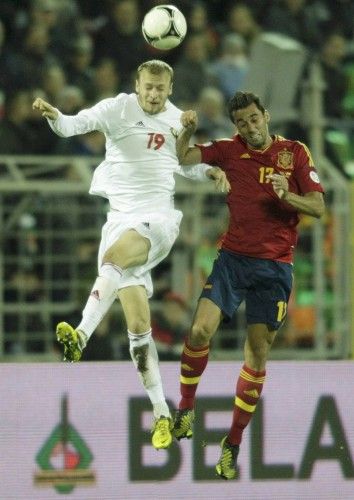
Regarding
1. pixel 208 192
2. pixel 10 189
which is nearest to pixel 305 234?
pixel 208 192

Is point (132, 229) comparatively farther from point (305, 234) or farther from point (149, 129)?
point (305, 234)

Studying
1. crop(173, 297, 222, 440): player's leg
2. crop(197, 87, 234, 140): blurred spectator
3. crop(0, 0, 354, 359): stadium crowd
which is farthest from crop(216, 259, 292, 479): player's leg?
crop(197, 87, 234, 140): blurred spectator

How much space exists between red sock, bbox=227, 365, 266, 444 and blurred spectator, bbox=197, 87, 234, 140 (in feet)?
13.3

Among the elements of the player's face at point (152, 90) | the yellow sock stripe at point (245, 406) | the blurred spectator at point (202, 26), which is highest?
the blurred spectator at point (202, 26)

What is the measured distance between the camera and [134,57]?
13.9 meters

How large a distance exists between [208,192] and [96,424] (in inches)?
102

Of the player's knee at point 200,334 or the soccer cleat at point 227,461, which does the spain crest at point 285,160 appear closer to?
the player's knee at point 200,334

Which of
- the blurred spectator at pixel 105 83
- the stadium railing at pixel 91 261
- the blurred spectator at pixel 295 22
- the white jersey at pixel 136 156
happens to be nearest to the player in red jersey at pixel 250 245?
the white jersey at pixel 136 156

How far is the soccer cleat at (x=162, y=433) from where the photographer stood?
28.1 feet

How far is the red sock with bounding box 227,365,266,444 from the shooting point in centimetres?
896

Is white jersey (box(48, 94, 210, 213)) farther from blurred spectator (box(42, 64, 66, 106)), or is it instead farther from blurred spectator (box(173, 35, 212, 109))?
blurred spectator (box(173, 35, 212, 109))

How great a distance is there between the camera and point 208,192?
11.3 metres

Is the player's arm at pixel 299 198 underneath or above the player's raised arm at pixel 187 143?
underneath

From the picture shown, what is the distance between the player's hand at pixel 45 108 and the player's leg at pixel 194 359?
1.35 m
